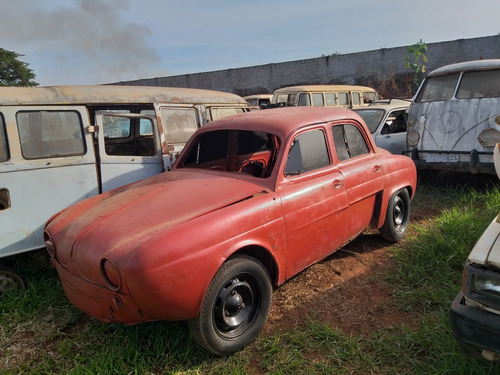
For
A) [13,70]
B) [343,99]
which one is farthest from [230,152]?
[13,70]

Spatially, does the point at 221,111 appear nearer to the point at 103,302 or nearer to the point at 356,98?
the point at 103,302

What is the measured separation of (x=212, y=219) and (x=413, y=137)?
16.1 feet

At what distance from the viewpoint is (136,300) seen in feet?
7.14

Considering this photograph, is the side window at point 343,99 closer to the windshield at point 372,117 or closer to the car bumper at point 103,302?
the windshield at point 372,117

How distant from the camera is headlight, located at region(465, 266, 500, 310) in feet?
6.28

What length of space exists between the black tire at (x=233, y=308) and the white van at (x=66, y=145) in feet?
6.68

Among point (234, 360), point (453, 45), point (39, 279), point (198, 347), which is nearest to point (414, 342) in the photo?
point (234, 360)

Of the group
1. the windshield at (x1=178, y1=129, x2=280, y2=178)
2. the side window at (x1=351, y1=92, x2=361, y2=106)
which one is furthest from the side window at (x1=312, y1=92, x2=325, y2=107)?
the windshield at (x1=178, y1=129, x2=280, y2=178)

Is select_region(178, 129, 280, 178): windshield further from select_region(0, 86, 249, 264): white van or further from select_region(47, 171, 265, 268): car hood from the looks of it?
select_region(0, 86, 249, 264): white van

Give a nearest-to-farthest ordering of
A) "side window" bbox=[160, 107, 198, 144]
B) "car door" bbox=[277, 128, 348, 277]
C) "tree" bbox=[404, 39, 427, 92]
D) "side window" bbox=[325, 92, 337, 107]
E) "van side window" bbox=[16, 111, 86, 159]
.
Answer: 1. "car door" bbox=[277, 128, 348, 277]
2. "van side window" bbox=[16, 111, 86, 159]
3. "side window" bbox=[160, 107, 198, 144]
4. "side window" bbox=[325, 92, 337, 107]
5. "tree" bbox=[404, 39, 427, 92]

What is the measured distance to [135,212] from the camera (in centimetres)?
268

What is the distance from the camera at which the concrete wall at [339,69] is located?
16.8 metres

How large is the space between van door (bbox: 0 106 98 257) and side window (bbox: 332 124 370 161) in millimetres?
2486

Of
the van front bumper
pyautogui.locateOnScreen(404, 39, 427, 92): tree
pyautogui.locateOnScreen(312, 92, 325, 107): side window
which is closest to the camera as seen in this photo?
the van front bumper
